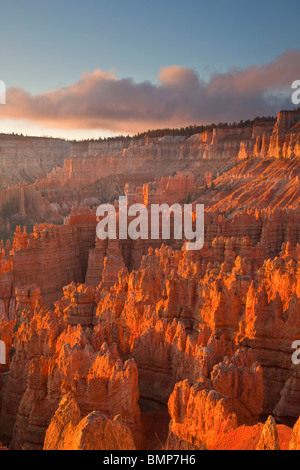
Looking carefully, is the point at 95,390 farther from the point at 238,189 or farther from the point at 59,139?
the point at 59,139

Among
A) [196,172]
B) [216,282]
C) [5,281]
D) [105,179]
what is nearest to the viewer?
[216,282]

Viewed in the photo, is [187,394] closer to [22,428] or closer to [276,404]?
[276,404]

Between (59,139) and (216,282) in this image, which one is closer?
(216,282)

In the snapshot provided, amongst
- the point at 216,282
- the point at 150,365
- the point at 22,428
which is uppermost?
the point at 216,282

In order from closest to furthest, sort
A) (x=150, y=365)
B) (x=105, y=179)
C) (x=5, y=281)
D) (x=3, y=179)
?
(x=150, y=365) < (x=5, y=281) < (x=105, y=179) < (x=3, y=179)

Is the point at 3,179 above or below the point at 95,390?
above

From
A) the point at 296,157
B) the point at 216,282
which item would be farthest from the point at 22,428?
the point at 296,157

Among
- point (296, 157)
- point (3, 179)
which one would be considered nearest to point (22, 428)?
point (296, 157)

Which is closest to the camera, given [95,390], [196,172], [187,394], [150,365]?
[187,394]
